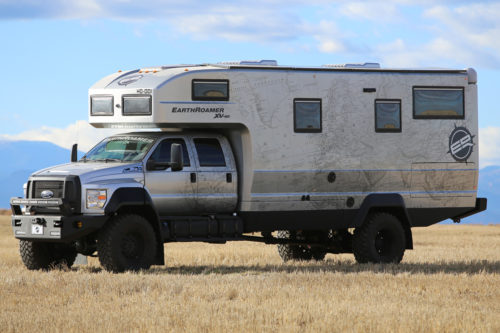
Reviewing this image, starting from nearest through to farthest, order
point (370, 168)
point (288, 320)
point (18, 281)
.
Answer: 1. point (288, 320)
2. point (18, 281)
3. point (370, 168)

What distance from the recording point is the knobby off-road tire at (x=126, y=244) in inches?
623

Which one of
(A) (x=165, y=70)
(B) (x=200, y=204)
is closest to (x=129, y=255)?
(B) (x=200, y=204)

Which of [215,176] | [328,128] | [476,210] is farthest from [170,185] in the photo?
[476,210]

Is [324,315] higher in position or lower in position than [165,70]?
lower

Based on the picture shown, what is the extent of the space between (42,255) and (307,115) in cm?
538

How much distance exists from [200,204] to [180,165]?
1054 mm

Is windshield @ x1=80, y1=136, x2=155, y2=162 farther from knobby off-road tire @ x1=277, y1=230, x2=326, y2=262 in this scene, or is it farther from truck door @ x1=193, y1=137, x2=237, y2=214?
knobby off-road tire @ x1=277, y1=230, x2=326, y2=262

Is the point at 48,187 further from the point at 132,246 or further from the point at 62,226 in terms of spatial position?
the point at 132,246

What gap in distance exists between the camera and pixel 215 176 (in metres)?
17.1

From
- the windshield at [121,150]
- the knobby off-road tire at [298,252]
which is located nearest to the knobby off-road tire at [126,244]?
the windshield at [121,150]

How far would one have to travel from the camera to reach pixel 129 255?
16141 millimetres

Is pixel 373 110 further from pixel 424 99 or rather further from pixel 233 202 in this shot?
pixel 233 202

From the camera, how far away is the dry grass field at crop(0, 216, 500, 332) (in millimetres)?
10791

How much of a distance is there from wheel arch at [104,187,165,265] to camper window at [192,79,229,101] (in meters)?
2.00
